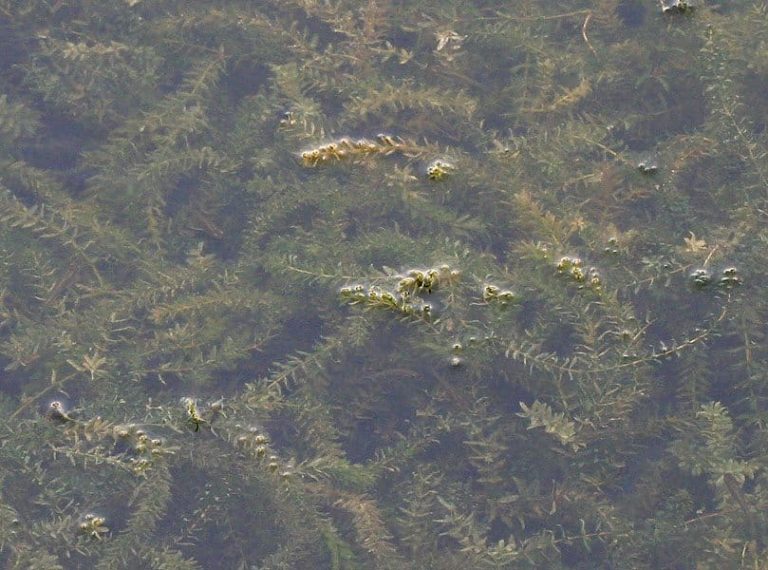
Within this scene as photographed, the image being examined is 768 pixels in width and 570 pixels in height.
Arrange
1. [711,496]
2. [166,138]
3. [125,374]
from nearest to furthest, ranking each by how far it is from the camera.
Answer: [711,496], [125,374], [166,138]

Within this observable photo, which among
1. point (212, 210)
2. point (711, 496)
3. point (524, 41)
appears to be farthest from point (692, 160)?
point (212, 210)

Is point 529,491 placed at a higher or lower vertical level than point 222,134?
lower

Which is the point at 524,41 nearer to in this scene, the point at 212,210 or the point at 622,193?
the point at 622,193

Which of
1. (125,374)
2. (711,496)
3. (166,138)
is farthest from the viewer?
(166,138)

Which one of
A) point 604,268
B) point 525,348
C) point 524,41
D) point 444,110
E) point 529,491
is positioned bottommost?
point 529,491

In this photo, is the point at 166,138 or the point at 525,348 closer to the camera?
the point at 525,348

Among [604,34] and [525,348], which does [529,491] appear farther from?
[604,34]
